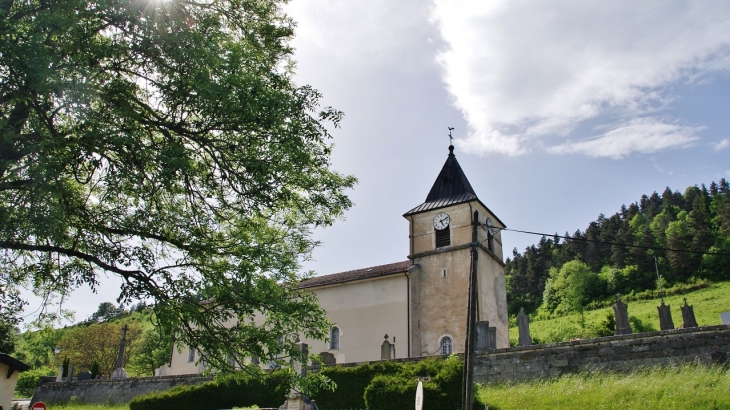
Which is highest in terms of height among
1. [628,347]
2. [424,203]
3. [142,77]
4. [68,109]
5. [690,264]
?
[690,264]

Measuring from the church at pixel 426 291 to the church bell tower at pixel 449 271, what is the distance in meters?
0.04

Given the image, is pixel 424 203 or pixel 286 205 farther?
→ pixel 424 203

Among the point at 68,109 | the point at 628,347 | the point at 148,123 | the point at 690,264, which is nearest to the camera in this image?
the point at 68,109

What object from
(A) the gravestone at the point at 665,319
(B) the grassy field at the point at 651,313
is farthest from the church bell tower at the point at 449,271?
(B) the grassy field at the point at 651,313

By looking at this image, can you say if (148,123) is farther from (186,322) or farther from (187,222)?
(186,322)

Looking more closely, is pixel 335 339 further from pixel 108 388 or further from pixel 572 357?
pixel 572 357

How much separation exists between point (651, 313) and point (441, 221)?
4028cm

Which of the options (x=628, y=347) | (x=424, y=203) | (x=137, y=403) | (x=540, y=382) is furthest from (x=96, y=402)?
(x=628, y=347)

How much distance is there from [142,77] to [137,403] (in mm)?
12940

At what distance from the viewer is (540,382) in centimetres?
1462

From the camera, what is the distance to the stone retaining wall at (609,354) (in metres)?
12.9

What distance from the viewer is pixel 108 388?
24.2m

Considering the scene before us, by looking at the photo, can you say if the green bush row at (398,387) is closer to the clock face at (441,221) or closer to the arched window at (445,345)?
the arched window at (445,345)

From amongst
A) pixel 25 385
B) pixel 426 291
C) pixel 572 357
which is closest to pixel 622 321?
pixel 572 357
